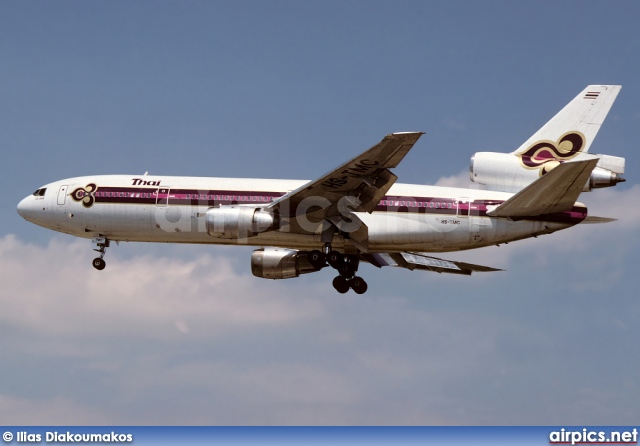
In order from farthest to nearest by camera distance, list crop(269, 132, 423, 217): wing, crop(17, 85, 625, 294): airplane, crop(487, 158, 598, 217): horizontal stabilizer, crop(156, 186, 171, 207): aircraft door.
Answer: crop(156, 186, 171, 207): aircraft door → crop(17, 85, 625, 294): airplane → crop(487, 158, 598, 217): horizontal stabilizer → crop(269, 132, 423, 217): wing

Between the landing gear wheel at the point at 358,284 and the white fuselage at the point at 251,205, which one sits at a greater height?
the white fuselage at the point at 251,205

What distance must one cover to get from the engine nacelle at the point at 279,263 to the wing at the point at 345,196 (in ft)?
15.3

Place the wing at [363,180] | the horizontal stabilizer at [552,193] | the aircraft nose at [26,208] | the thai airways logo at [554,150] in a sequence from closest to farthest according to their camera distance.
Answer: the wing at [363,180], the horizontal stabilizer at [552,193], the thai airways logo at [554,150], the aircraft nose at [26,208]

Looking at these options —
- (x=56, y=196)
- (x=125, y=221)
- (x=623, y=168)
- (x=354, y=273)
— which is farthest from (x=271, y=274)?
(x=623, y=168)

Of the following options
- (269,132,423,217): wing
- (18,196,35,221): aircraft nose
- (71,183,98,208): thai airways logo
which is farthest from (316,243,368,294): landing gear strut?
(18,196,35,221): aircraft nose

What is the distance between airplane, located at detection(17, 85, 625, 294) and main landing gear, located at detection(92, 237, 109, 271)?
0.06m

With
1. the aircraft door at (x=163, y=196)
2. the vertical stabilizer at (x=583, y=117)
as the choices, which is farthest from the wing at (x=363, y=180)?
the vertical stabilizer at (x=583, y=117)

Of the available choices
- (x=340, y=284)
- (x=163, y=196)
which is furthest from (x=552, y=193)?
(x=163, y=196)

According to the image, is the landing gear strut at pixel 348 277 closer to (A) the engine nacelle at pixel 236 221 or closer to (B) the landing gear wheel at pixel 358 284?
(B) the landing gear wheel at pixel 358 284

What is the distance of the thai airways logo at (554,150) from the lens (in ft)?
133

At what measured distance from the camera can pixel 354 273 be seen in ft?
143

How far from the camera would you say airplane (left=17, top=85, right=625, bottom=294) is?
127 ft

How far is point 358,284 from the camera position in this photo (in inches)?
1709

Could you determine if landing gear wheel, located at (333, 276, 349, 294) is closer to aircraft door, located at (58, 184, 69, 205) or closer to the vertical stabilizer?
the vertical stabilizer
